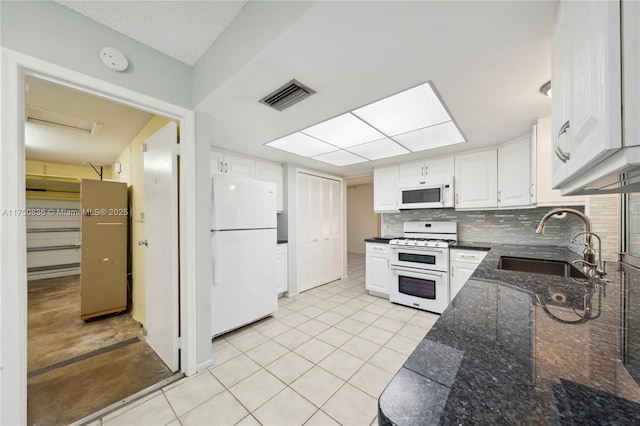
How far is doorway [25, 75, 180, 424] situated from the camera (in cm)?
172

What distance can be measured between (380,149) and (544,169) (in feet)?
5.31

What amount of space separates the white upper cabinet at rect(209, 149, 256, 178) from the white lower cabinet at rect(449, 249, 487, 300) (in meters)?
2.90

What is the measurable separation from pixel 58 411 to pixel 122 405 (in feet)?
1.26

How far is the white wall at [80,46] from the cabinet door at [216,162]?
1.12m

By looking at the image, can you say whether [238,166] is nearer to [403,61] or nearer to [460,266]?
[403,61]

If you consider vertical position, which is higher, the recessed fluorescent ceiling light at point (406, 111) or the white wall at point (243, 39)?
the white wall at point (243, 39)

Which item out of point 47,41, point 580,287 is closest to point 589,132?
point 580,287

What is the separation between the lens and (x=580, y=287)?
41.0 inches

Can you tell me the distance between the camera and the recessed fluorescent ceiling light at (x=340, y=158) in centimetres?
319

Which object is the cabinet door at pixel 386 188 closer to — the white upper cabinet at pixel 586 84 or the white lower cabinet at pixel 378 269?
the white lower cabinet at pixel 378 269

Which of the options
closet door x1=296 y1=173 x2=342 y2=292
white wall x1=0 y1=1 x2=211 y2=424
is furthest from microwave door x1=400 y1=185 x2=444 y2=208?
white wall x1=0 y1=1 x2=211 y2=424

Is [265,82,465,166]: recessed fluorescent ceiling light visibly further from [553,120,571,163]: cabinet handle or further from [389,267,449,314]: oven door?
[389,267,449,314]: oven door

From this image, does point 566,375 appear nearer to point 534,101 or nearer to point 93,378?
point 534,101

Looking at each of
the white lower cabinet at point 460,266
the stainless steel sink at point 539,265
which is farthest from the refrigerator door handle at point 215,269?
the white lower cabinet at point 460,266
